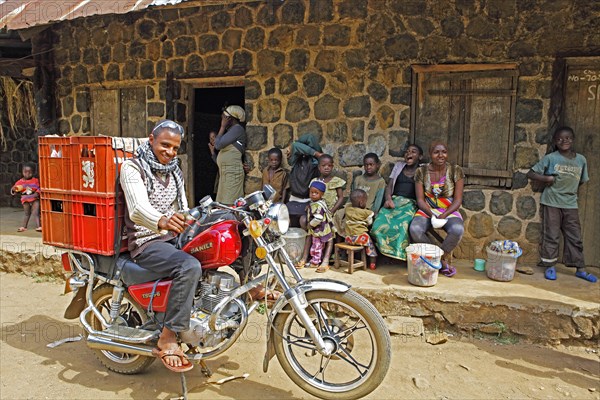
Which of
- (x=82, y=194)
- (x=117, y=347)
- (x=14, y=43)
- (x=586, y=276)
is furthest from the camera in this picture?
(x=14, y=43)

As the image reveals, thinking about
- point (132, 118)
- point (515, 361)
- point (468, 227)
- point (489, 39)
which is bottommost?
point (515, 361)

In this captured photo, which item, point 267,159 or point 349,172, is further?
point 267,159

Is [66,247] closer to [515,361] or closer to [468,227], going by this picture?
[515,361]

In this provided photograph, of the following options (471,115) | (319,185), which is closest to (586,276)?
(471,115)

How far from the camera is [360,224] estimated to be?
4957 millimetres

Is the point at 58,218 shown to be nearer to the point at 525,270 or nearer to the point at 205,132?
the point at 525,270

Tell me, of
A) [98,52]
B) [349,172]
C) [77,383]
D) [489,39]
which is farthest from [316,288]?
[98,52]

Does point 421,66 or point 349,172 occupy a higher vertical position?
point 421,66

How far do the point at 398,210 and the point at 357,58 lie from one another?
6.46 feet

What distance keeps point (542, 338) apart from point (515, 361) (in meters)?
0.55

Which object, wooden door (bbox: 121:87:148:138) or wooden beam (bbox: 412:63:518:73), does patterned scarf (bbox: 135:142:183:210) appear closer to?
wooden beam (bbox: 412:63:518:73)


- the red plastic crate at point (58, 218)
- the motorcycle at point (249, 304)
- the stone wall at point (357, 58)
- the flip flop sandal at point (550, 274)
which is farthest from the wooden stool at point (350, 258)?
the red plastic crate at point (58, 218)

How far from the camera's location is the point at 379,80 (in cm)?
555

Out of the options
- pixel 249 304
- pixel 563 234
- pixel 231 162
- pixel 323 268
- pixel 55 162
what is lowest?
pixel 323 268
